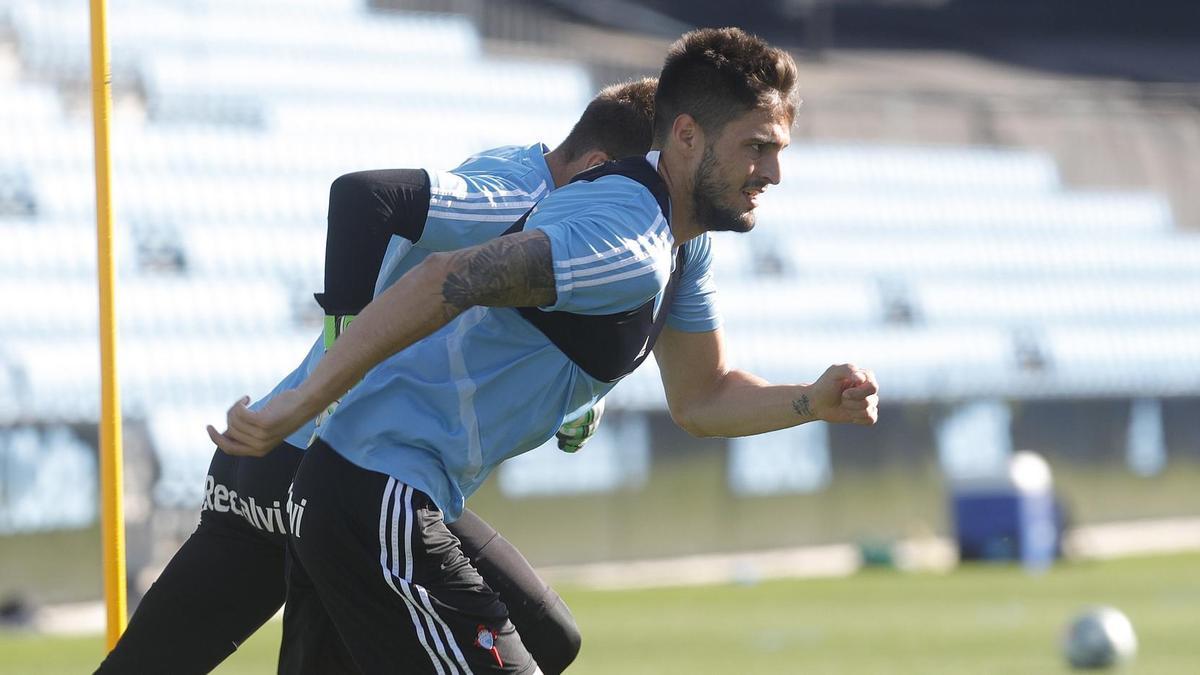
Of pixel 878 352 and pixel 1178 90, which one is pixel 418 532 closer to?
pixel 878 352

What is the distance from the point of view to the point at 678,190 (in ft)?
12.4

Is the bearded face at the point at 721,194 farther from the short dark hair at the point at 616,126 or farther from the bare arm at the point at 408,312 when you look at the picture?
the short dark hair at the point at 616,126

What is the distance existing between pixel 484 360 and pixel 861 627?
8272mm

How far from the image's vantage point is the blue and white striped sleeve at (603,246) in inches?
134

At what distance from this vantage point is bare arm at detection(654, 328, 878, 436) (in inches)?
167

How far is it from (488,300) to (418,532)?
0.50 m

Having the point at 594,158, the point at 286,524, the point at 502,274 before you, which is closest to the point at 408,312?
the point at 502,274

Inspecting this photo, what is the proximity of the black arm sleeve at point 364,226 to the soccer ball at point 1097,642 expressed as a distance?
5.97 m

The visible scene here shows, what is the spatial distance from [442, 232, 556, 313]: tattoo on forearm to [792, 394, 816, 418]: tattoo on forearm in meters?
0.90

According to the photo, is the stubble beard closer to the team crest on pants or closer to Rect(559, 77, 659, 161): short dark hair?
Rect(559, 77, 659, 161): short dark hair

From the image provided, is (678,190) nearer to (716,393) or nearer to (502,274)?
(502,274)

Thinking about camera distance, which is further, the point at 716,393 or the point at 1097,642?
the point at 1097,642

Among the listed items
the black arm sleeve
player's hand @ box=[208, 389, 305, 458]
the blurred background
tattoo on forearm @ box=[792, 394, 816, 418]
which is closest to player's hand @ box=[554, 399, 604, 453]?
tattoo on forearm @ box=[792, 394, 816, 418]

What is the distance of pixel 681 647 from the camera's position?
10523 millimetres
